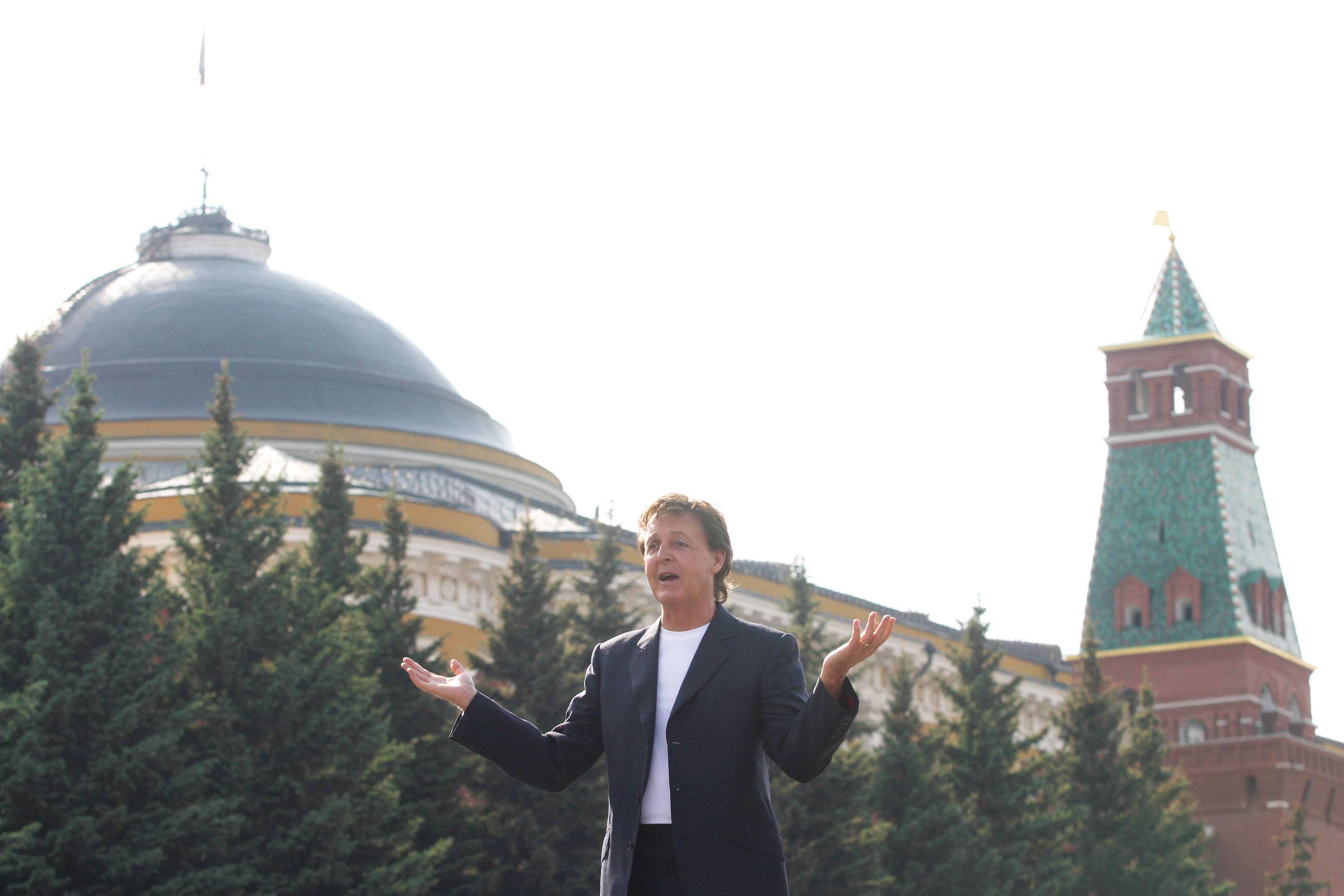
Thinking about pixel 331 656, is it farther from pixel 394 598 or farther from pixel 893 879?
pixel 893 879

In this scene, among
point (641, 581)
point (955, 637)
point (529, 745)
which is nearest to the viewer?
point (529, 745)

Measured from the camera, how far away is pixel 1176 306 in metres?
69.2

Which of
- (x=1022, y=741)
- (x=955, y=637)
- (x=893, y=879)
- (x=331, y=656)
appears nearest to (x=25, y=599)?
(x=331, y=656)

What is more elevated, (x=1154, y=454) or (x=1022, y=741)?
(x=1154, y=454)

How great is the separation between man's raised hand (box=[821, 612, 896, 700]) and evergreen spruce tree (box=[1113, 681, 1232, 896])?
34.6 m

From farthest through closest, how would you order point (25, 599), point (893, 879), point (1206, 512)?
point (1206, 512), point (893, 879), point (25, 599)

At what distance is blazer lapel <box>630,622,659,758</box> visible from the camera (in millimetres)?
6938

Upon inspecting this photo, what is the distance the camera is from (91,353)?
142 feet

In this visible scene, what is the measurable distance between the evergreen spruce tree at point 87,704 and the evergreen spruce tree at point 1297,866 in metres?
40.9

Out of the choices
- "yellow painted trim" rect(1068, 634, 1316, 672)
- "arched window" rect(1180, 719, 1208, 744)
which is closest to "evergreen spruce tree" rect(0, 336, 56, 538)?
"yellow painted trim" rect(1068, 634, 1316, 672)

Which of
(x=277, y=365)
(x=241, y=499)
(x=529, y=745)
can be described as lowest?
(x=529, y=745)

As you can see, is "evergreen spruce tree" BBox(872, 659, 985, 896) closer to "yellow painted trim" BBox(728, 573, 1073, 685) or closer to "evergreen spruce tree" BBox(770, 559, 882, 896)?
"evergreen spruce tree" BBox(770, 559, 882, 896)

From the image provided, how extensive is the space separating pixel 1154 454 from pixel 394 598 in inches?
1727

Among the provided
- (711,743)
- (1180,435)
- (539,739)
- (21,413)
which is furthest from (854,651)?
(1180,435)
